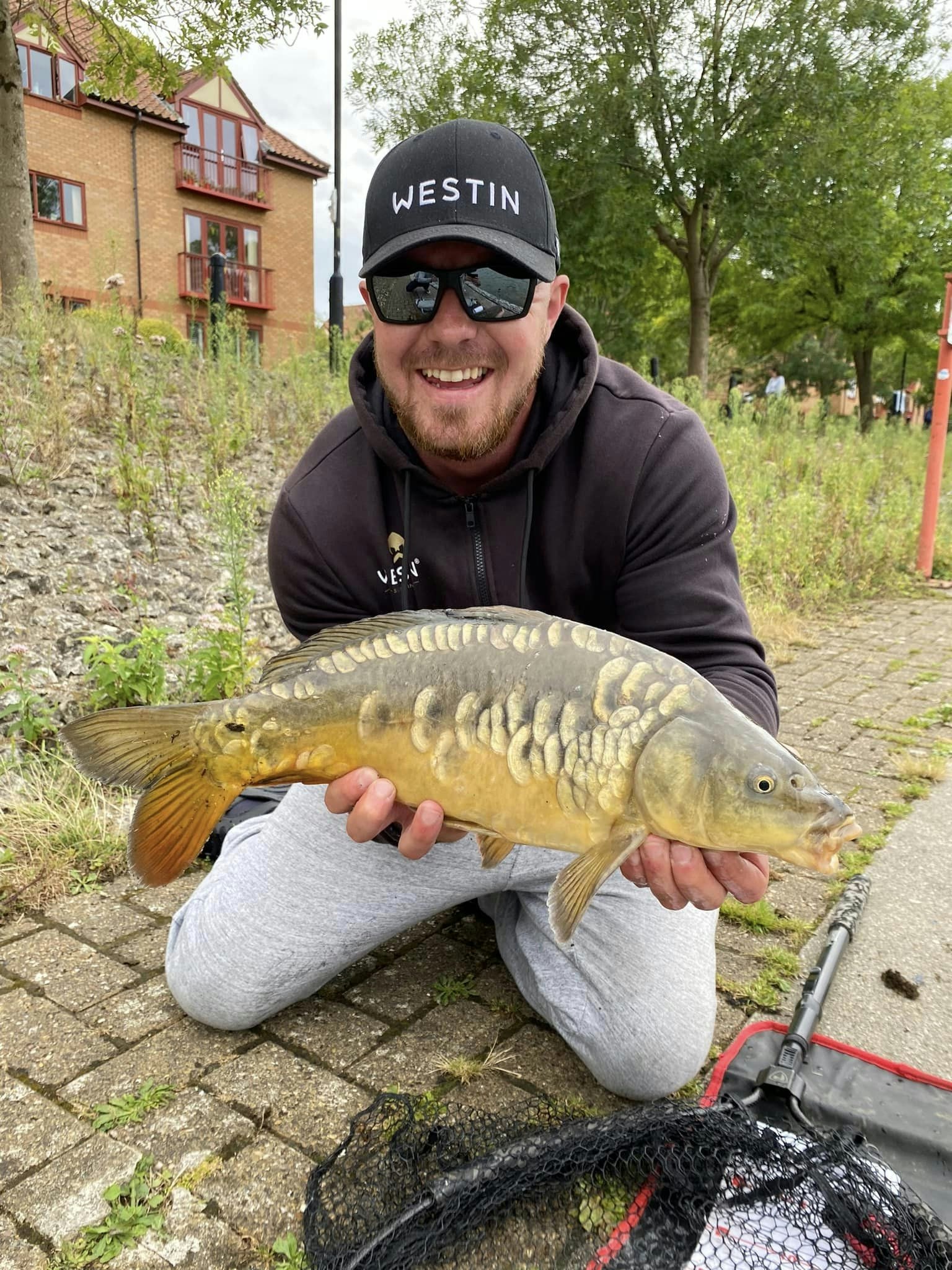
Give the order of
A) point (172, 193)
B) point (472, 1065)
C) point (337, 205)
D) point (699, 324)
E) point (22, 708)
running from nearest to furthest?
point (472, 1065)
point (22, 708)
point (337, 205)
point (699, 324)
point (172, 193)

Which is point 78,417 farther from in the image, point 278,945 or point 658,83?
point 658,83

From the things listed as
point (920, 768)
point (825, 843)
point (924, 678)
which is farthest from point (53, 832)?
point (924, 678)

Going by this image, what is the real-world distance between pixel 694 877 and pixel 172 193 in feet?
78.3

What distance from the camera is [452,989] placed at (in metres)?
2.11

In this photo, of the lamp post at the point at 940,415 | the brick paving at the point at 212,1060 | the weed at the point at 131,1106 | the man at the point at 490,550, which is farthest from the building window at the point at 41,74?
the weed at the point at 131,1106

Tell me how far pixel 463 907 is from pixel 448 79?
1615 cm

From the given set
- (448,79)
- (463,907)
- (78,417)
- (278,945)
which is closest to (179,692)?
(463,907)

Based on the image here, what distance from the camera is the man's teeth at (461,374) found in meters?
1.99

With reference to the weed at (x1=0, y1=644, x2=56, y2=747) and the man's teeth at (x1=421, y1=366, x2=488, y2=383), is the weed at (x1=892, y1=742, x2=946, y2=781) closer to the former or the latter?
the man's teeth at (x1=421, y1=366, x2=488, y2=383)

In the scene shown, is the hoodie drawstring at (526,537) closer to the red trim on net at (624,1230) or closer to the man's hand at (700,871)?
the man's hand at (700,871)

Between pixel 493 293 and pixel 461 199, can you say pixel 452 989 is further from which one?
pixel 461 199

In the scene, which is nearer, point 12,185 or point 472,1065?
point 472,1065

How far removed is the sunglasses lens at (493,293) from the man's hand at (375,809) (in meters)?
0.94

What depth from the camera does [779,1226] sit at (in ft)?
Result: 4.60
